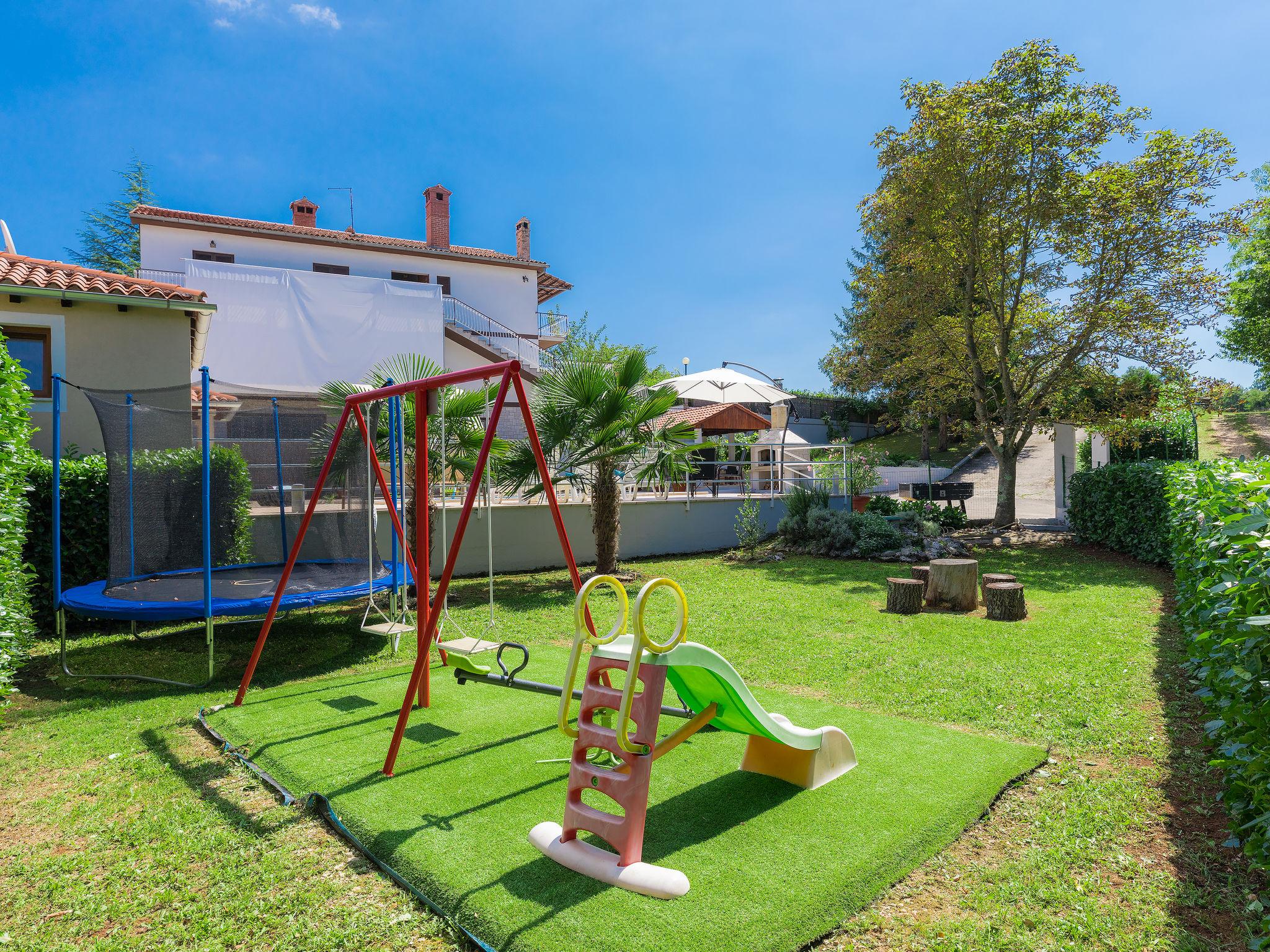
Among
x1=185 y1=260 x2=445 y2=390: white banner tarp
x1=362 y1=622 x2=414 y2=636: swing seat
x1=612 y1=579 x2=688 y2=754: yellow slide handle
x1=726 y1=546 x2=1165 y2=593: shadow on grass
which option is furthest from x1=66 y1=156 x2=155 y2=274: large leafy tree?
x1=612 y1=579 x2=688 y2=754: yellow slide handle

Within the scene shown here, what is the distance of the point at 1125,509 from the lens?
12148 millimetres

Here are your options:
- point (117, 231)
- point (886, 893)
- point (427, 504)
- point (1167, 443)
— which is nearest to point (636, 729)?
point (886, 893)

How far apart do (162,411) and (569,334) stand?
87.5 ft

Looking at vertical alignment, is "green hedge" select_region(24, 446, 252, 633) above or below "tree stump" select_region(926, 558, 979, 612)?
above

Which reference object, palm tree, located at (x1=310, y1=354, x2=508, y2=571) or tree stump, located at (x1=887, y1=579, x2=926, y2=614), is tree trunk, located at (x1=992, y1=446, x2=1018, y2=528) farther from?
palm tree, located at (x1=310, y1=354, x2=508, y2=571)

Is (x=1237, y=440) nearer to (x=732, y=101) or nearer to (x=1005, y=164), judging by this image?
(x=1005, y=164)

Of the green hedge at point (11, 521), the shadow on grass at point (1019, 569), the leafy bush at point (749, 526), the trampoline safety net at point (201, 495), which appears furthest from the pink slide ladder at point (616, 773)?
the leafy bush at point (749, 526)

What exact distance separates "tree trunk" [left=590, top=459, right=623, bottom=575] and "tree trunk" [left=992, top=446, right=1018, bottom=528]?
29.8ft

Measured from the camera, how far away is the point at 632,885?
8.89 ft

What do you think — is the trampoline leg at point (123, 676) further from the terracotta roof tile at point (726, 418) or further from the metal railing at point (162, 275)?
the metal railing at point (162, 275)

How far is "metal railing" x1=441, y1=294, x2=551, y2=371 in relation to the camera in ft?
82.4

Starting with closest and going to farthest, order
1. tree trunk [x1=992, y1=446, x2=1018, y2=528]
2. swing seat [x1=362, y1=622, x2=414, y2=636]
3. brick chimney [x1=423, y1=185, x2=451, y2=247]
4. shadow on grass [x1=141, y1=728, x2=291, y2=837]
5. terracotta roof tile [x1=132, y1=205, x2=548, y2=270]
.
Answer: shadow on grass [x1=141, y1=728, x2=291, y2=837] < swing seat [x1=362, y1=622, x2=414, y2=636] < tree trunk [x1=992, y1=446, x2=1018, y2=528] < terracotta roof tile [x1=132, y1=205, x2=548, y2=270] < brick chimney [x1=423, y1=185, x2=451, y2=247]

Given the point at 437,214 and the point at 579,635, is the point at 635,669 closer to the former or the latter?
the point at 579,635

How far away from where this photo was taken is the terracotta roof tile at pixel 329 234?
23.6 metres
